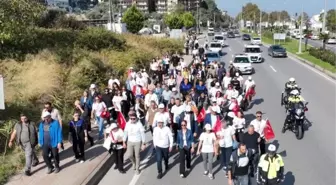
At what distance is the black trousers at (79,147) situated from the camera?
11164 mm

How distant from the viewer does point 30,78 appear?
58.6ft

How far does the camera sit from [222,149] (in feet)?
33.9

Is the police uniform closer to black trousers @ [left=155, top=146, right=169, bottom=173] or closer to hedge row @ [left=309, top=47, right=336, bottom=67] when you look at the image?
black trousers @ [left=155, top=146, right=169, bottom=173]

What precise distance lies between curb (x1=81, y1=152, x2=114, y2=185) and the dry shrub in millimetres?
5609

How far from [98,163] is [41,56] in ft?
42.1

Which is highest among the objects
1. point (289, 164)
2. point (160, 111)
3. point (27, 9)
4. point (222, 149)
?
point (27, 9)

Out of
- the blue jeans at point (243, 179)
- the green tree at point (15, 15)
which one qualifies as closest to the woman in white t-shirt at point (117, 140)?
the blue jeans at point (243, 179)

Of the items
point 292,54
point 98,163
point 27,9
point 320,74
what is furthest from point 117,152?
point 292,54

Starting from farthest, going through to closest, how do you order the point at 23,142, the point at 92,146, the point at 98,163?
1. the point at 92,146
2. the point at 98,163
3. the point at 23,142

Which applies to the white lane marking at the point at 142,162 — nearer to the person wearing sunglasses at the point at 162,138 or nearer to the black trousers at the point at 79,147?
the person wearing sunglasses at the point at 162,138

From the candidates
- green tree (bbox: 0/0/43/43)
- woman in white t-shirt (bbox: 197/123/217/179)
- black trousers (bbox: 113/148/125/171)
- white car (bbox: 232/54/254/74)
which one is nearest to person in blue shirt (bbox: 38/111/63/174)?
black trousers (bbox: 113/148/125/171)

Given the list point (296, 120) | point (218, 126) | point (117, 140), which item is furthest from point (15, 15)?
point (296, 120)

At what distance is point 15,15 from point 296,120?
37.7 ft

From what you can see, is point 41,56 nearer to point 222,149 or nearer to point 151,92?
point 151,92
